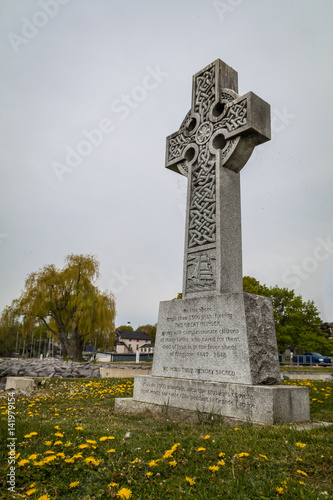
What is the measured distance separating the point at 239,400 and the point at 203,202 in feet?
10.9

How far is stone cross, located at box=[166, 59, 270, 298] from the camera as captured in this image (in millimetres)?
6004

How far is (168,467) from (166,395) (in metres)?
2.69

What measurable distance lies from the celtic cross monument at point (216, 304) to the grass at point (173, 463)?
0.58m

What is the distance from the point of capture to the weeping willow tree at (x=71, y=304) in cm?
2802

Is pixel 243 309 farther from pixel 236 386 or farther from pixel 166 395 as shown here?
pixel 166 395

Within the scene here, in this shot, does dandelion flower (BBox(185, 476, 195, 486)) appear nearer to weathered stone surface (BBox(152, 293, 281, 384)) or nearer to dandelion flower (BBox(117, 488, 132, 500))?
dandelion flower (BBox(117, 488, 132, 500))

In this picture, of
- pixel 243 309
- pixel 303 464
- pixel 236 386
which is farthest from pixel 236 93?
pixel 303 464

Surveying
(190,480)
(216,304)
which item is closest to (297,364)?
(216,304)

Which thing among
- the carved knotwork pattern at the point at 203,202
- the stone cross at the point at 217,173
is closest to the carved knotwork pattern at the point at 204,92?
the stone cross at the point at 217,173

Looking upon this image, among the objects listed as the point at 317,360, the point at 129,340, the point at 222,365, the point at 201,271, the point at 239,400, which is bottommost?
the point at 317,360

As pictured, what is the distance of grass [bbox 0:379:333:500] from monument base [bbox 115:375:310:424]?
10.9 inches

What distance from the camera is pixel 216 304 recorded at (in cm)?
544

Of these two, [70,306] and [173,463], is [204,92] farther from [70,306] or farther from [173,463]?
[70,306]

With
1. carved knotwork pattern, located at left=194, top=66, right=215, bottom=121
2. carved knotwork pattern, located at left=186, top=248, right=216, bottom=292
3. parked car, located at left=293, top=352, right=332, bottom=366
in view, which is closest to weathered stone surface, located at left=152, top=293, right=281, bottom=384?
carved knotwork pattern, located at left=186, top=248, right=216, bottom=292
